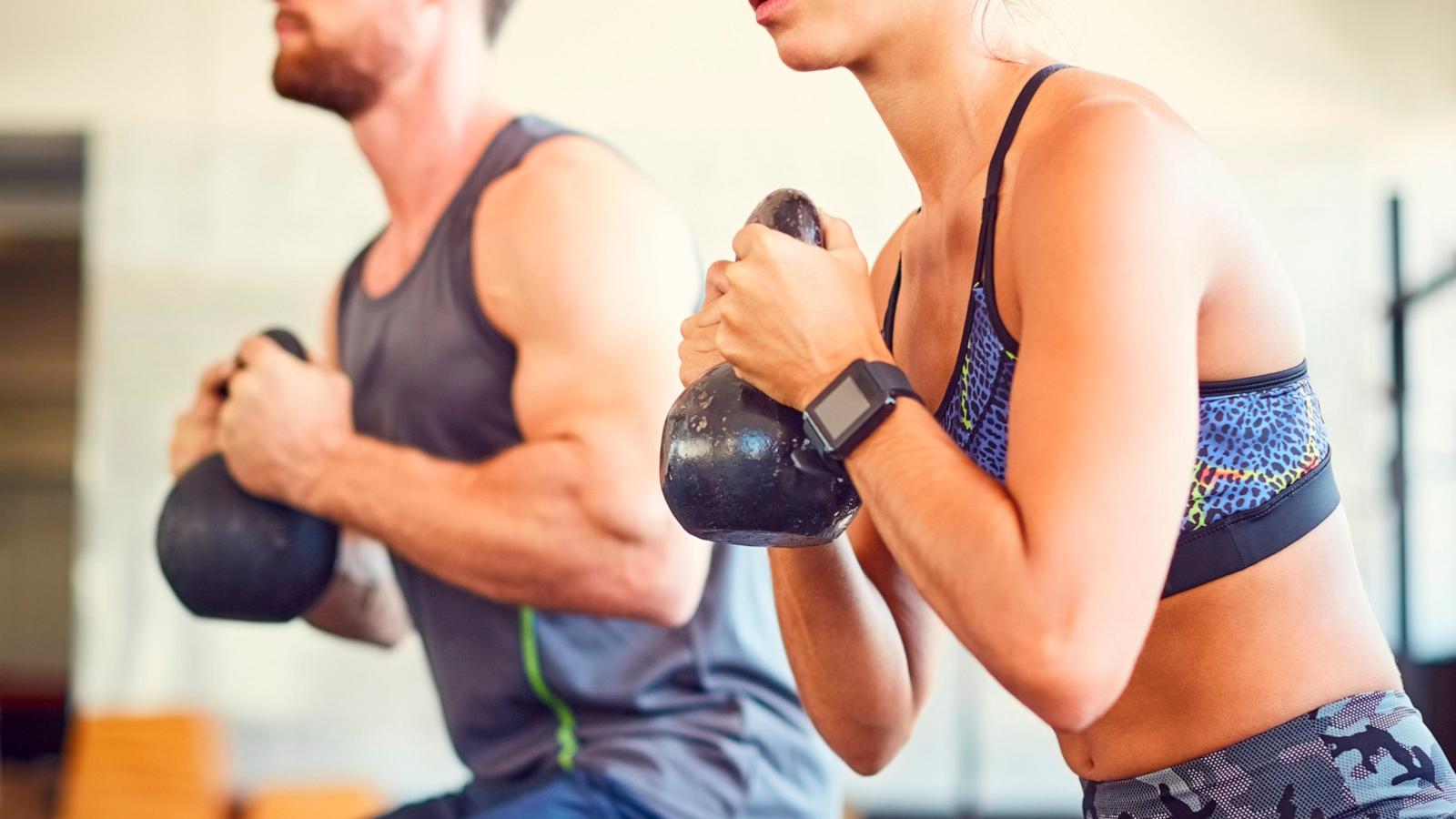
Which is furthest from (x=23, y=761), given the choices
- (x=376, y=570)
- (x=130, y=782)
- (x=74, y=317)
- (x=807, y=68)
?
(x=807, y=68)

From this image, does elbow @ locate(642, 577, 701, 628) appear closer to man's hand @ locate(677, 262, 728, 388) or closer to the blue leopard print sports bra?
man's hand @ locate(677, 262, 728, 388)

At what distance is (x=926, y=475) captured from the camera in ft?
2.99

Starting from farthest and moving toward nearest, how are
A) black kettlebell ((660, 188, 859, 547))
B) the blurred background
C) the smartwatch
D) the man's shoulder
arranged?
1. the blurred background
2. the man's shoulder
3. black kettlebell ((660, 188, 859, 547))
4. the smartwatch

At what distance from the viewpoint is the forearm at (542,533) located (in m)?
1.68

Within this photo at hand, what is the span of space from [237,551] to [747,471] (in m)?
0.99

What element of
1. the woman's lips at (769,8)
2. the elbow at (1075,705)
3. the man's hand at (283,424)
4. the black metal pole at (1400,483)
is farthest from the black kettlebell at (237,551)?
the black metal pole at (1400,483)

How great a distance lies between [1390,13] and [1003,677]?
12.9ft

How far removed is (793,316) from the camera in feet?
3.33

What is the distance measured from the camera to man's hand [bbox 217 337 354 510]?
5.99 ft

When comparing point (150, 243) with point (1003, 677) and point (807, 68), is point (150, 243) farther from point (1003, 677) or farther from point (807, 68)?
point (1003, 677)

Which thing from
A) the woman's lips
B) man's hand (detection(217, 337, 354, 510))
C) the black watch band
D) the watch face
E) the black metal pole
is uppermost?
the woman's lips

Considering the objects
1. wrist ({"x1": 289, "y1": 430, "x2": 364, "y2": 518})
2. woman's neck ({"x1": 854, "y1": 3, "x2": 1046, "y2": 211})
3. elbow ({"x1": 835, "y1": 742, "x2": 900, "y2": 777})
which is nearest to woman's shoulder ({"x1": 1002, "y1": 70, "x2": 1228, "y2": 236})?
woman's neck ({"x1": 854, "y1": 3, "x2": 1046, "y2": 211})

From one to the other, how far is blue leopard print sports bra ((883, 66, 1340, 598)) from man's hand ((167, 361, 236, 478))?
1.33m

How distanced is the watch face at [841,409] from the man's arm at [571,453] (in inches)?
28.4
